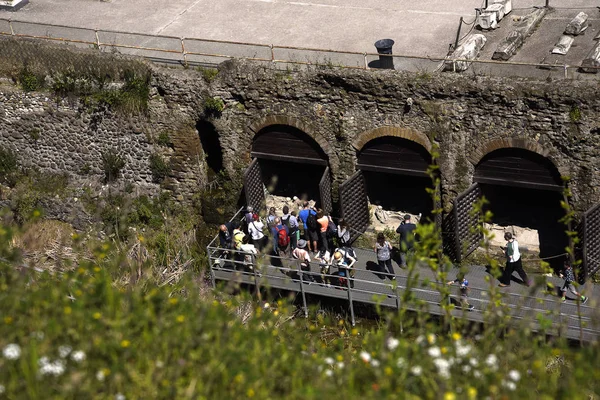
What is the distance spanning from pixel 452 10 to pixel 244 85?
5.56 m

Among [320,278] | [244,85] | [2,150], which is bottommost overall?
[320,278]

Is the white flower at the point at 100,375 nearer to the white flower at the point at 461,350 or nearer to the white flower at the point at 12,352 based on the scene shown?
the white flower at the point at 12,352

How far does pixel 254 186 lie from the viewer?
16.6m

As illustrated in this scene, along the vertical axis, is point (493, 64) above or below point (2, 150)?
above

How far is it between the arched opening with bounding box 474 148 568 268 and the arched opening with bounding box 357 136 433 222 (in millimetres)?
1087

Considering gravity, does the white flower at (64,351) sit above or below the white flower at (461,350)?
above

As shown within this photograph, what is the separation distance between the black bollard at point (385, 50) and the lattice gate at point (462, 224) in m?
2.63

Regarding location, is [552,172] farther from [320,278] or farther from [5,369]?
[5,369]

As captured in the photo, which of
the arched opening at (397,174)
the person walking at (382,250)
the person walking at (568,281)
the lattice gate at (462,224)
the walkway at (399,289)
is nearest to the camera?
the walkway at (399,289)

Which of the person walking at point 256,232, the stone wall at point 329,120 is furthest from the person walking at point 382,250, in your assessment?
the person walking at point 256,232

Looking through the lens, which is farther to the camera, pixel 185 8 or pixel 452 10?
pixel 185 8

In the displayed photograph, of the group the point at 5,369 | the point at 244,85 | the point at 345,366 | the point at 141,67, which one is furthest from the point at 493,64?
the point at 5,369

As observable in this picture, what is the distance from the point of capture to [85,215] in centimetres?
1777

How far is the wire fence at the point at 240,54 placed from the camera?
14.6 m
